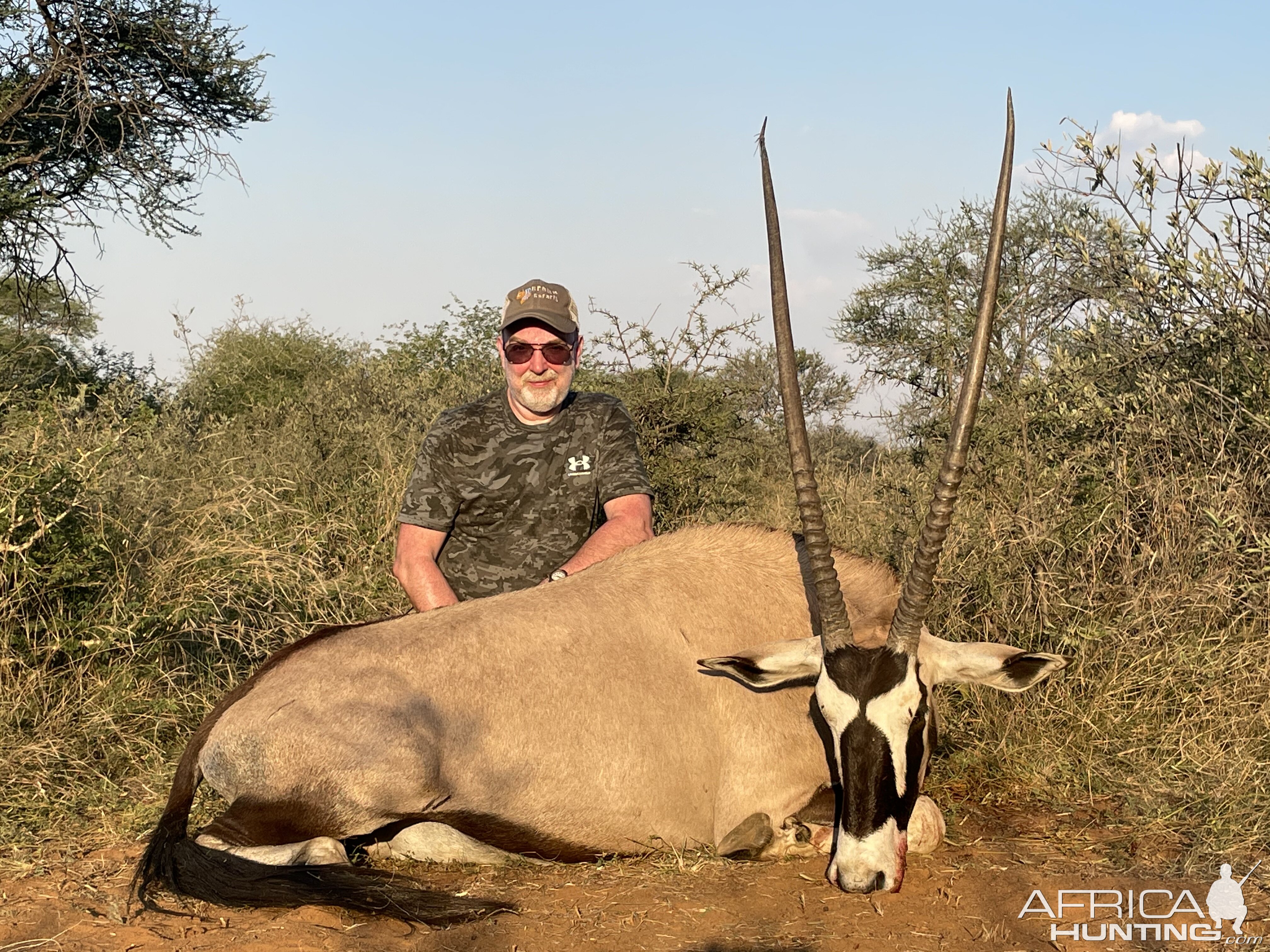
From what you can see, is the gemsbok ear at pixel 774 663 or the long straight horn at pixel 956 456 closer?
the long straight horn at pixel 956 456

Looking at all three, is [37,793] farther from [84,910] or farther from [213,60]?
[213,60]

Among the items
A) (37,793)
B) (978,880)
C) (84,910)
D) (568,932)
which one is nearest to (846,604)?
(978,880)

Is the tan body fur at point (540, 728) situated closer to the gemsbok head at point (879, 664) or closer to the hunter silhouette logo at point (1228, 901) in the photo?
the gemsbok head at point (879, 664)

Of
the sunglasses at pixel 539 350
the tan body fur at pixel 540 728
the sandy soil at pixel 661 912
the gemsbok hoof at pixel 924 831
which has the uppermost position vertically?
the sunglasses at pixel 539 350

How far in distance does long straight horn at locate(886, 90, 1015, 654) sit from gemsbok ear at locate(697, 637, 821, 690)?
0.27 m

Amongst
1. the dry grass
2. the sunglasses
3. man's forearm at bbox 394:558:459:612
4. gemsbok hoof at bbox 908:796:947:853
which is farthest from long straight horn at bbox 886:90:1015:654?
the sunglasses

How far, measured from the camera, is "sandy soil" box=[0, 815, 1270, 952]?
10.7 ft

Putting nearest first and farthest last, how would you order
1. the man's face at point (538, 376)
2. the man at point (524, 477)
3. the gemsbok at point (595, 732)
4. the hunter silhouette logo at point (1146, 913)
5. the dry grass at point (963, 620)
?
the hunter silhouette logo at point (1146, 913) < the gemsbok at point (595, 732) < the dry grass at point (963, 620) < the man at point (524, 477) < the man's face at point (538, 376)

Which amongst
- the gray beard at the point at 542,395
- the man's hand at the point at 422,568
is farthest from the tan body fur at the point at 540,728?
the gray beard at the point at 542,395

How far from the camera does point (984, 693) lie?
4.99m

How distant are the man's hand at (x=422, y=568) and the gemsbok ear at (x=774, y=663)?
1.62m

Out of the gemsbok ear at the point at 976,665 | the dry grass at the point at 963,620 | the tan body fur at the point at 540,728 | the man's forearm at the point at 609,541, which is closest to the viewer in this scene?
the tan body fur at the point at 540,728

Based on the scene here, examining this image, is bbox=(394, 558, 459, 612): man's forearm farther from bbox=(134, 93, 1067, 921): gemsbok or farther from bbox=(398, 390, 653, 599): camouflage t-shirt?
bbox=(134, 93, 1067, 921): gemsbok

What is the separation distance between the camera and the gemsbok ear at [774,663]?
12.7ft
